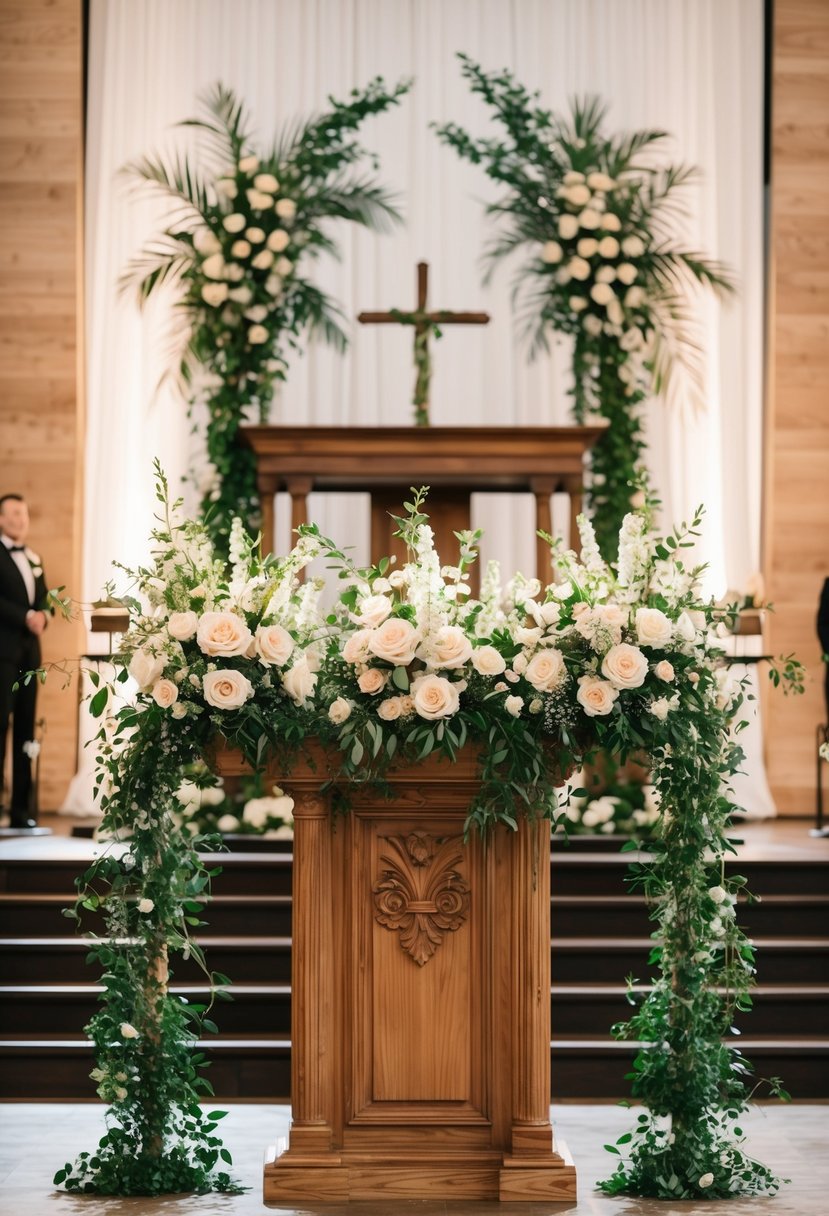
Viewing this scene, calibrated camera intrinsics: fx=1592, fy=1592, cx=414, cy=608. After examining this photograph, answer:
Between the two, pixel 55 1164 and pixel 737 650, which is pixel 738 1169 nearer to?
pixel 55 1164

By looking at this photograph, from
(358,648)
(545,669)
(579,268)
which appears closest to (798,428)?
(579,268)

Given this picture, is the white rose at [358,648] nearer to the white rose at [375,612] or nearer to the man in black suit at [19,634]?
the white rose at [375,612]

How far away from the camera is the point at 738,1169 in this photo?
405 centimetres

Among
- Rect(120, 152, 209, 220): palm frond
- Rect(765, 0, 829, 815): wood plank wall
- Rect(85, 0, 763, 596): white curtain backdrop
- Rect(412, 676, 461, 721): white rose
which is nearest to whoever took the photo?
Rect(412, 676, 461, 721): white rose

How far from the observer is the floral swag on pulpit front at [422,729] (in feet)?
12.3

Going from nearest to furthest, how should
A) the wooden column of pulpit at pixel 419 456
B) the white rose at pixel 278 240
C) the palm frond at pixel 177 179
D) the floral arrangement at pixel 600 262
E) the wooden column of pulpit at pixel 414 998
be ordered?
the wooden column of pulpit at pixel 414 998 < the wooden column of pulpit at pixel 419 456 < the white rose at pixel 278 240 < the floral arrangement at pixel 600 262 < the palm frond at pixel 177 179

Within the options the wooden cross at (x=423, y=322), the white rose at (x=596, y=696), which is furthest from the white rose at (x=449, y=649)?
the wooden cross at (x=423, y=322)

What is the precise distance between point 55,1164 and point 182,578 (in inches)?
66.1

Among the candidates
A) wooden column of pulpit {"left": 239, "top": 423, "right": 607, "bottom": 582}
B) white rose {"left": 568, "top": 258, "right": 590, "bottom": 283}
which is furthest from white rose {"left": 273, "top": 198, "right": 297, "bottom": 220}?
white rose {"left": 568, "top": 258, "right": 590, "bottom": 283}

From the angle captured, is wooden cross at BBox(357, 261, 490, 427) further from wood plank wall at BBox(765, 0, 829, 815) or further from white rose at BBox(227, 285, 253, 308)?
wood plank wall at BBox(765, 0, 829, 815)

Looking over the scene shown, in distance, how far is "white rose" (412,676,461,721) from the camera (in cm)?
365

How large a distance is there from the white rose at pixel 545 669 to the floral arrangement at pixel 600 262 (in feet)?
15.2

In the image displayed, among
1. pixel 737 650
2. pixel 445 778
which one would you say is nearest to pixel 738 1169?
pixel 445 778

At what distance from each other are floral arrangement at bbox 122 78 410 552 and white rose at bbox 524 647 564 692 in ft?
14.8
